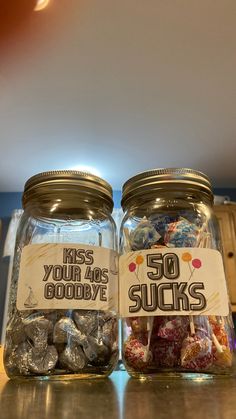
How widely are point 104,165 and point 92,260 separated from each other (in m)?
1.96

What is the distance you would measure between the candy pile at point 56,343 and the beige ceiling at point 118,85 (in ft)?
3.77

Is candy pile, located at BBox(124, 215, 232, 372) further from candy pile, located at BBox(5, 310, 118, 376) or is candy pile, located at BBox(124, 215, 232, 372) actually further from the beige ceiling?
the beige ceiling

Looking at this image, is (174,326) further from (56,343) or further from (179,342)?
(56,343)

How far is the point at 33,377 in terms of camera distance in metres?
0.41

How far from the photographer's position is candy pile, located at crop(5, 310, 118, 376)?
41 centimetres

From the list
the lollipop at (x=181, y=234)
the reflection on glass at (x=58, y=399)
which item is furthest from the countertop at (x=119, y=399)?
the lollipop at (x=181, y=234)

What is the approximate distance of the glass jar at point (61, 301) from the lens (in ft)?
1.34

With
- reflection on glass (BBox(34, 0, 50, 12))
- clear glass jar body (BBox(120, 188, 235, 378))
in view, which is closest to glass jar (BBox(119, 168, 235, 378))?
clear glass jar body (BBox(120, 188, 235, 378))

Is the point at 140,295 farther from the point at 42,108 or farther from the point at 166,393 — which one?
the point at 42,108

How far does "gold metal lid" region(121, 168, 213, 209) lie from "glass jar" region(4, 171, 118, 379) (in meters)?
0.05

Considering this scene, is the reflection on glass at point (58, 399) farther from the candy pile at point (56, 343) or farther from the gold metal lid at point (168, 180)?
the gold metal lid at point (168, 180)

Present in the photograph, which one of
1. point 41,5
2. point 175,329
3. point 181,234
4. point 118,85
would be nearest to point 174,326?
point 175,329

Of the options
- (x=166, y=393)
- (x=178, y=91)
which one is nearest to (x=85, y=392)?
(x=166, y=393)

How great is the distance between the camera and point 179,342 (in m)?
0.41
